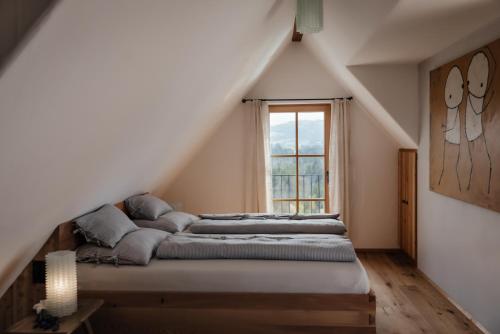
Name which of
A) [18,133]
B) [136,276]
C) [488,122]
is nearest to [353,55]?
[488,122]

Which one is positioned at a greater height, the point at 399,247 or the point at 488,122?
the point at 488,122

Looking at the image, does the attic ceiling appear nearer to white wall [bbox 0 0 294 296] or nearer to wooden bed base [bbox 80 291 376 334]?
white wall [bbox 0 0 294 296]

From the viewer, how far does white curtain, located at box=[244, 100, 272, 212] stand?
17.4 ft

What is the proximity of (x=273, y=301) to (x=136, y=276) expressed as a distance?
0.87 metres

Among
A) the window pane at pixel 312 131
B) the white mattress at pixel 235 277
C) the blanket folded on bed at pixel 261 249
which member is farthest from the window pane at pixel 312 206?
the white mattress at pixel 235 277

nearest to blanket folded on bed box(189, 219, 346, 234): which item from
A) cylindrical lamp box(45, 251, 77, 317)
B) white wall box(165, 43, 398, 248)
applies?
cylindrical lamp box(45, 251, 77, 317)

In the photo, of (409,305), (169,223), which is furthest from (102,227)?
(409,305)

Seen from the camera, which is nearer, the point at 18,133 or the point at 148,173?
the point at 18,133

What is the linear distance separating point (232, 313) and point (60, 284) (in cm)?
101

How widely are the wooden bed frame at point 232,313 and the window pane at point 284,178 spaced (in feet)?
9.54

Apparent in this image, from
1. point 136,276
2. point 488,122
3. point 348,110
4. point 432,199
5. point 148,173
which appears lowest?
point 136,276

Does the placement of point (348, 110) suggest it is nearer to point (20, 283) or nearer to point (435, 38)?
point (435, 38)

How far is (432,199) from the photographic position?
390 cm

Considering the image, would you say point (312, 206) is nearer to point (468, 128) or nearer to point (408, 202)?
point (408, 202)
